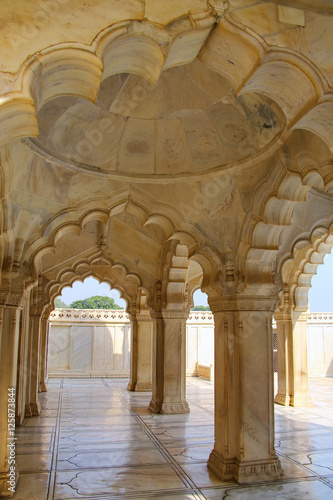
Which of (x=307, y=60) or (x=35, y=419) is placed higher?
(x=307, y=60)

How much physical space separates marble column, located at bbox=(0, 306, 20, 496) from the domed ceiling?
7.83 ft

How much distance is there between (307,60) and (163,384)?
9.12 meters

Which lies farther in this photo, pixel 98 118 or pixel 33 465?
pixel 33 465

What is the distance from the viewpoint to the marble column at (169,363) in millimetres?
11234

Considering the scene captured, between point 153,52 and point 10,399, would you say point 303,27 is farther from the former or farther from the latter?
point 10,399

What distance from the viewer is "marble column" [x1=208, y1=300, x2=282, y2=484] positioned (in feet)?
21.0

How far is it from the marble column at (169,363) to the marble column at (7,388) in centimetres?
544

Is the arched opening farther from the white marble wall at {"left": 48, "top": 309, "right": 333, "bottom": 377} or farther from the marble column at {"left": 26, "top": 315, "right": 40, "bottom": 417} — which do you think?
the marble column at {"left": 26, "top": 315, "right": 40, "bottom": 417}

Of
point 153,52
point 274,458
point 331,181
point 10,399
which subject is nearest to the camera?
point 153,52

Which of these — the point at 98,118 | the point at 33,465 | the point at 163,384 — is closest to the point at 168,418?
the point at 163,384

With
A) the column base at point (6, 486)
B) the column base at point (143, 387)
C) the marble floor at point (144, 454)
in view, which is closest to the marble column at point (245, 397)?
the marble floor at point (144, 454)

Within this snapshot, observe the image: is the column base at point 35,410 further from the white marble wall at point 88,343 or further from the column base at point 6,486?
the white marble wall at point 88,343

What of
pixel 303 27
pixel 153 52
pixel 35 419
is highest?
pixel 303 27

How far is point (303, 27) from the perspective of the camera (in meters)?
3.94
